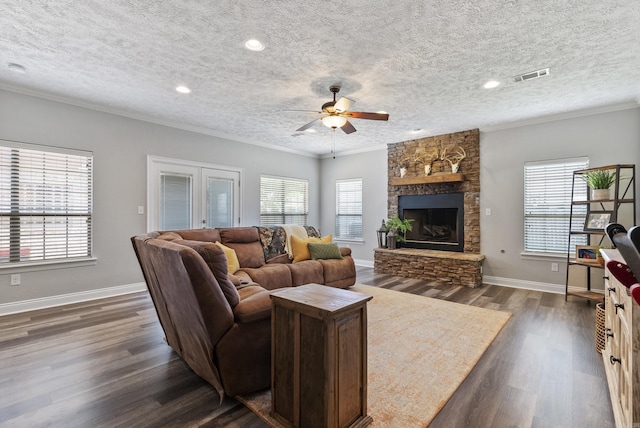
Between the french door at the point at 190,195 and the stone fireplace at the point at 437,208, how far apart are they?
3.10 meters

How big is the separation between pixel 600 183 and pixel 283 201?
17.6 feet

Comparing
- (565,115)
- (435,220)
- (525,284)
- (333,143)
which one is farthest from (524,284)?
(333,143)

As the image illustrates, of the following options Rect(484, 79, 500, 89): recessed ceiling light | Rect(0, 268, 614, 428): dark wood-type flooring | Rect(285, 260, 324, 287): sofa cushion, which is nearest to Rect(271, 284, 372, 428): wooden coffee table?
Rect(0, 268, 614, 428): dark wood-type flooring

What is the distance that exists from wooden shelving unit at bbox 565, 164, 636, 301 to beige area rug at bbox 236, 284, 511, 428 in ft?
4.65

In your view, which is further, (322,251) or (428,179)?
(428,179)

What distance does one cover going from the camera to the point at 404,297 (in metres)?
4.17

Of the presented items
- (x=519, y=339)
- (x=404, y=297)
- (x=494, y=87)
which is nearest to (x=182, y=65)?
(x=494, y=87)

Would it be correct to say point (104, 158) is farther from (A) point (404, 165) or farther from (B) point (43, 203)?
(A) point (404, 165)

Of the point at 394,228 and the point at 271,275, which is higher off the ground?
the point at 394,228

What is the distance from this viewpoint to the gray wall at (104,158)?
3660mm

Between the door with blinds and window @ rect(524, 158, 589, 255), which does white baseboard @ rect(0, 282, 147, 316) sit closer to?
the door with blinds

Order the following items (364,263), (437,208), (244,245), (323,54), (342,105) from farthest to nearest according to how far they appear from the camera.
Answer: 1. (364,263)
2. (437,208)
3. (244,245)
4. (342,105)
5. (323,54)

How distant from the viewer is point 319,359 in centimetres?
145

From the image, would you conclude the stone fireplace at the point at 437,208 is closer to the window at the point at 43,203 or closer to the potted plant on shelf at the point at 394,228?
the potted plant on shelf at the point at 394,228
